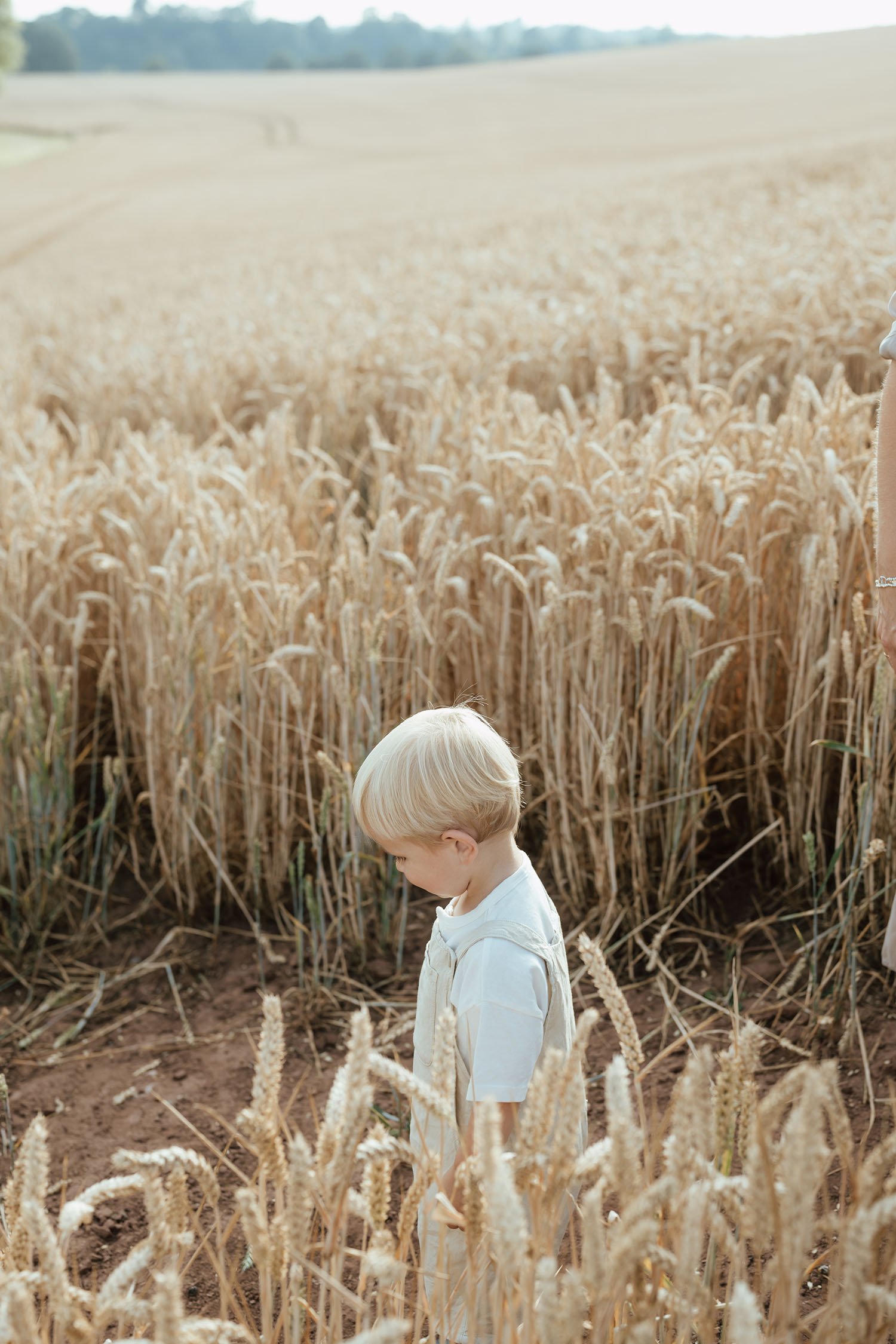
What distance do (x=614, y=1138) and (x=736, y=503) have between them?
1.24 meters

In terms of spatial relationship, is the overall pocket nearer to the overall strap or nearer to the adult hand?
the overall strap

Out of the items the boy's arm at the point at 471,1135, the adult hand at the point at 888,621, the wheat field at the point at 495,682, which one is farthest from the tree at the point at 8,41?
the boy's arm at the point at 471,1135

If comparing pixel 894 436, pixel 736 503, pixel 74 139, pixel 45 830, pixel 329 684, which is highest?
pixel 74 139

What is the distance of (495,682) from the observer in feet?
6.77

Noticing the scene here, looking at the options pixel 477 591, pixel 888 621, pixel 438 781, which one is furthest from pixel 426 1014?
pixel 477 591

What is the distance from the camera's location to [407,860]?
1.05 metres

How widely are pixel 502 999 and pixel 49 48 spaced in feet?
195

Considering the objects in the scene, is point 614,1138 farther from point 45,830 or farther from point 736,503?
point 45,830

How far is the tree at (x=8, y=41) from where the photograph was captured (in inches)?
1187

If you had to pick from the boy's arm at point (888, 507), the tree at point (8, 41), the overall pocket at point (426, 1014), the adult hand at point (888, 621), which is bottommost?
the overall pocket at point (426, 1014)

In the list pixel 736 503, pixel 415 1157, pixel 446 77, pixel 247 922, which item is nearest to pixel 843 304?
pixel 736 503

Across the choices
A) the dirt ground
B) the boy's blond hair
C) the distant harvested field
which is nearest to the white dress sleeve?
the boy's blond hair

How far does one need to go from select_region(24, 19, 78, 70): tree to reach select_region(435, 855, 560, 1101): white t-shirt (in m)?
58.2

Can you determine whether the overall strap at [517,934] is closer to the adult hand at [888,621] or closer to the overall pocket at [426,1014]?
the overall pocket at [426,1014]
